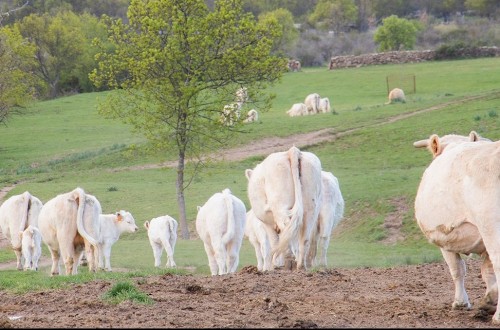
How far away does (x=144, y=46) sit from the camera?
3047 centimetres

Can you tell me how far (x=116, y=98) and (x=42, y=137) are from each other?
26725mm

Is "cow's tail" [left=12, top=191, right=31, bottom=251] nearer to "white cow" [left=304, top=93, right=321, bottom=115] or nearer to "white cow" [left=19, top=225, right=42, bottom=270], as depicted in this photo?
"white cow" [left=19, top=225, right=42, bottom=270]

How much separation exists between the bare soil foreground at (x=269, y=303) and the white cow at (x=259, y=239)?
3.80m

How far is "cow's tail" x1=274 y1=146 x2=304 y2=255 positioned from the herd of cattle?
2 cm

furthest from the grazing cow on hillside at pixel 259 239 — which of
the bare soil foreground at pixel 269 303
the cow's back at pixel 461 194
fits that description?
the cow's back at pixel 461 194

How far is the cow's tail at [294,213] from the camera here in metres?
14.2

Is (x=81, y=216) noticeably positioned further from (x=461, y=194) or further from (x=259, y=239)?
(x=461, y=194)

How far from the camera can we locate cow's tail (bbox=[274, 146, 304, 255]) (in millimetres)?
14234

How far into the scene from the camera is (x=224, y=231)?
1778 cm

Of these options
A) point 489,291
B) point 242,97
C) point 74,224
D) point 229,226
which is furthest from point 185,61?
point 489,291

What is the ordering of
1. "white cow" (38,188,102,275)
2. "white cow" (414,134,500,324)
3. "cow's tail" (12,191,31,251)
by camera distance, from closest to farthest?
1. "white cow" (414,134,500,324)
2. "white cow" (38,188,102,275)
3. "cow's tail" (12,191,31,251)

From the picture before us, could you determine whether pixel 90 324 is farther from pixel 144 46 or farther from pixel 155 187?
pixel 155 187

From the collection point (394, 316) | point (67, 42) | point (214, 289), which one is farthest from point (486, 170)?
point (67, 42)

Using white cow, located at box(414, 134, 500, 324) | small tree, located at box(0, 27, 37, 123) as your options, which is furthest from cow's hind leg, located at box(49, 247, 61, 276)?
small tree, located at box(0, 27, 37, 123)
